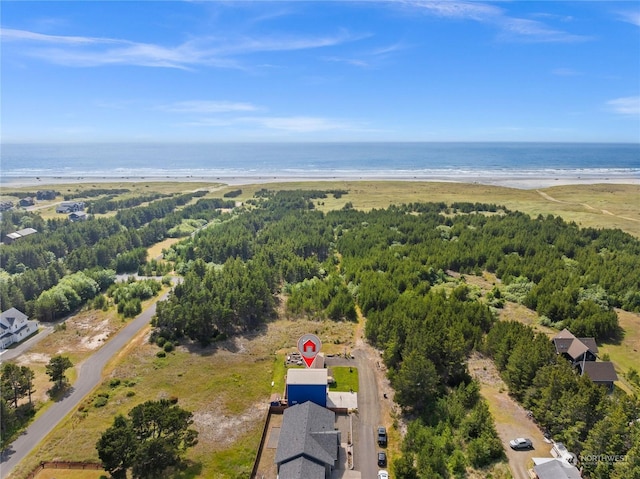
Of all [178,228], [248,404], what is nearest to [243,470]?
[248,404]

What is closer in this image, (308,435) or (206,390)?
(308,435)

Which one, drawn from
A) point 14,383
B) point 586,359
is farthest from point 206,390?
point 586,359

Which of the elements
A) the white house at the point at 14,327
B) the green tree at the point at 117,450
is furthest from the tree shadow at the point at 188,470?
the white house at the point at 14,327

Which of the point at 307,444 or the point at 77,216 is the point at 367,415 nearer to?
the point at 307,444

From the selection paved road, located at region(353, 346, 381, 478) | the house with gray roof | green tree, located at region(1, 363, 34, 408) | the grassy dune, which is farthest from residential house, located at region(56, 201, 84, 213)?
the house with gray roof

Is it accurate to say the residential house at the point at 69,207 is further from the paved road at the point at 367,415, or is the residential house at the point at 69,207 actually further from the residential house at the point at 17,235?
the paved road at the point at 367,415

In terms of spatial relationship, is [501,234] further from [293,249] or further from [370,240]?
[293,249]

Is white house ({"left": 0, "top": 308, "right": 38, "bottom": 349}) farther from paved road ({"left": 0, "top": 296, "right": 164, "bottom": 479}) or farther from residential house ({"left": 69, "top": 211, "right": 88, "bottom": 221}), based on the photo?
residential house ({"left": 69, "top": 211, "right": 88, "bottom": 221})
